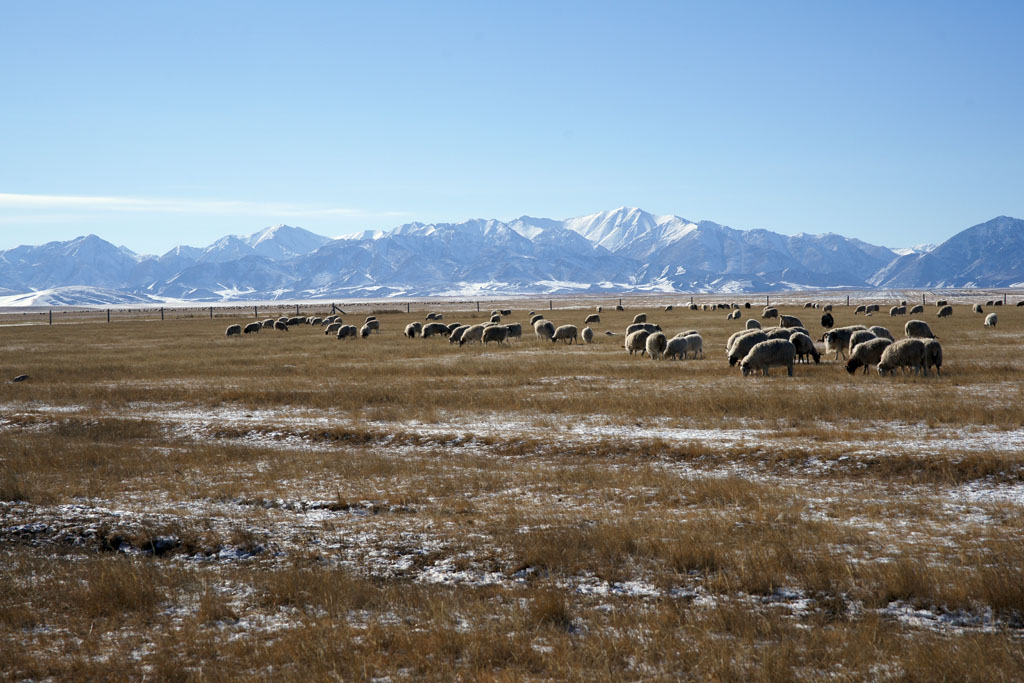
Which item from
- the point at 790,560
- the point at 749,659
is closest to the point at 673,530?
the point at 790,560

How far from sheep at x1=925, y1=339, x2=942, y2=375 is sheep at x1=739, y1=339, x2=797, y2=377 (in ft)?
13.4

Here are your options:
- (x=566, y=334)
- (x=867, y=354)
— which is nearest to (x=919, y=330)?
(x=867, y=354)

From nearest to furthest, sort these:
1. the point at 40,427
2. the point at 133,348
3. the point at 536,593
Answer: the point at 536,593, the point at 40,427, the point at 133,348

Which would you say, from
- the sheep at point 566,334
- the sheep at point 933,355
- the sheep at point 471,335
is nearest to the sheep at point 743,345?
the sheep at point 933,355

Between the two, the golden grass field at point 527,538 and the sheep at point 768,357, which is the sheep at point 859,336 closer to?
the sheep at point 768,357

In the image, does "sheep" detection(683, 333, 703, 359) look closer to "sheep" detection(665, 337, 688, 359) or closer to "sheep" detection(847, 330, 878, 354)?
"sheep" detection(665, 337, 688, 359)

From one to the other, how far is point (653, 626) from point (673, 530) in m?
2.81

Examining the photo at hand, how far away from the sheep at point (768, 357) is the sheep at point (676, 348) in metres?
6.65

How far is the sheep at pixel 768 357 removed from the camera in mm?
25797

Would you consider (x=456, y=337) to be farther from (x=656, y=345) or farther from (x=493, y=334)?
(x=656, y=345)

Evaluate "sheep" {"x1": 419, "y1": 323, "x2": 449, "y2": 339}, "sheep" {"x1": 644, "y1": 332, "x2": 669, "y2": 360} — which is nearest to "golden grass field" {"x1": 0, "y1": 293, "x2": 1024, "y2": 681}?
"sheep" {"x1": 644, "y1": 332, "x2": 669, "y2": 360}

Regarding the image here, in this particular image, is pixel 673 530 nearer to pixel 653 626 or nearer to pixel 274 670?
pixel 653 626

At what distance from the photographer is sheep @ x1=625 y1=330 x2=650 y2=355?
34.8m

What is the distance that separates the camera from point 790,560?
8.00 m
